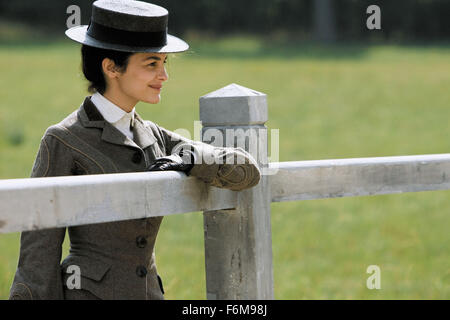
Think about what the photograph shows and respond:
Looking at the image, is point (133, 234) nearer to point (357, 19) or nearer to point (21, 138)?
point (21, 138)

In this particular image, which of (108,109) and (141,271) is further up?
(108,109)

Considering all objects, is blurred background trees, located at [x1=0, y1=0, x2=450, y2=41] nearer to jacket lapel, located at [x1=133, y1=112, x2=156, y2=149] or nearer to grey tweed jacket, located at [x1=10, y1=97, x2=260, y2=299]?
jacket lapel, located at [x1=133, y1=112, x2=156, y2=149]

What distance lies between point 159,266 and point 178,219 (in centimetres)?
180

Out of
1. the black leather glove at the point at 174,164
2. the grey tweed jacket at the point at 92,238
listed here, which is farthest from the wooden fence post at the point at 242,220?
the black leather glove at the point at 174,164

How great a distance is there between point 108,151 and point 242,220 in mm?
466

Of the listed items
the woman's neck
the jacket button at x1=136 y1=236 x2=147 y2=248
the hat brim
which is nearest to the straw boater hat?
the hat brim

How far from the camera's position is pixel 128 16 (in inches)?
88.8

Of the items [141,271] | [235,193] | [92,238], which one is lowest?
[141,271]

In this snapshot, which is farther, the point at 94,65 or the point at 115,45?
the point at 94,65

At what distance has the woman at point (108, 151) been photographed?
6.98 ft

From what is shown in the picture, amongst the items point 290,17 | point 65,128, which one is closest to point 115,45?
point 65,128

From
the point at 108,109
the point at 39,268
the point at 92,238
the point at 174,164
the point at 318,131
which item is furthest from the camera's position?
the point at 318,131

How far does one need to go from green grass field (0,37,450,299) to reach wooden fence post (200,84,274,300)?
0.44 m

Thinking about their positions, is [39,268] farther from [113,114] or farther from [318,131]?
[318,131]
